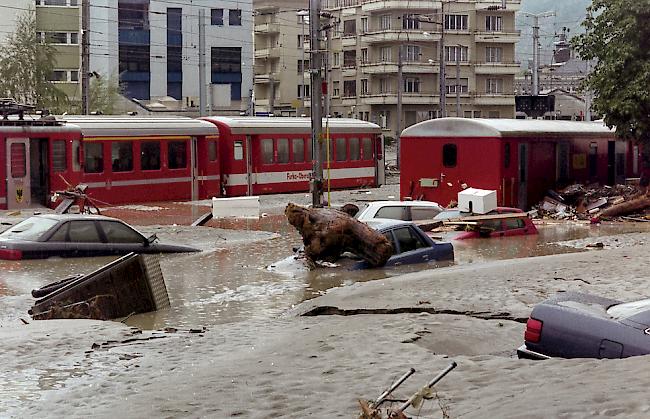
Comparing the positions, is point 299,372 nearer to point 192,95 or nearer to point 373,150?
point 373,150

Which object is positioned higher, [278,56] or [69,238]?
[278,56]

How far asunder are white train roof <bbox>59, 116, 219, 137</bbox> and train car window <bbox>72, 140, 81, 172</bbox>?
0.77 metres

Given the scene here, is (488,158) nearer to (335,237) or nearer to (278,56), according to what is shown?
(335,237)

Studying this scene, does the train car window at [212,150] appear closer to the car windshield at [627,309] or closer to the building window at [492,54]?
the car windshield at [627,309]

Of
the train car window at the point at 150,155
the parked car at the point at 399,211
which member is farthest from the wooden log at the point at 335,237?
the train car window at the point at 150,155

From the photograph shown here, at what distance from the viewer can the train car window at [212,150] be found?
122 feet

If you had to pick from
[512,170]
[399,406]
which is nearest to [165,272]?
[399,406]

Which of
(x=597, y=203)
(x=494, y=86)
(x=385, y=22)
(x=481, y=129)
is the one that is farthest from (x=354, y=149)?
(x=494, y=86)

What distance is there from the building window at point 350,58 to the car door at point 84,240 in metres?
73.0

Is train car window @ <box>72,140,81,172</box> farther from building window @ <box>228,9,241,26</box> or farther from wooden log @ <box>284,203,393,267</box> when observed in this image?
building window @ <box>228,9,241,26</box>

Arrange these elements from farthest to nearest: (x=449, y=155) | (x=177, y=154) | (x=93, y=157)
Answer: (x=177, y=154)
(x=93, y=157)
(x=449, y=155)

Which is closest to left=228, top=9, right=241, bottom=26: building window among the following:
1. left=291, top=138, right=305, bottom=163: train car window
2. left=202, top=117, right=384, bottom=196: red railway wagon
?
left=202, top=117, right=384, bottom=196: red railway wagon

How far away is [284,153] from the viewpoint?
3997cm

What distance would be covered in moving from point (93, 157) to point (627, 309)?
25.1m
